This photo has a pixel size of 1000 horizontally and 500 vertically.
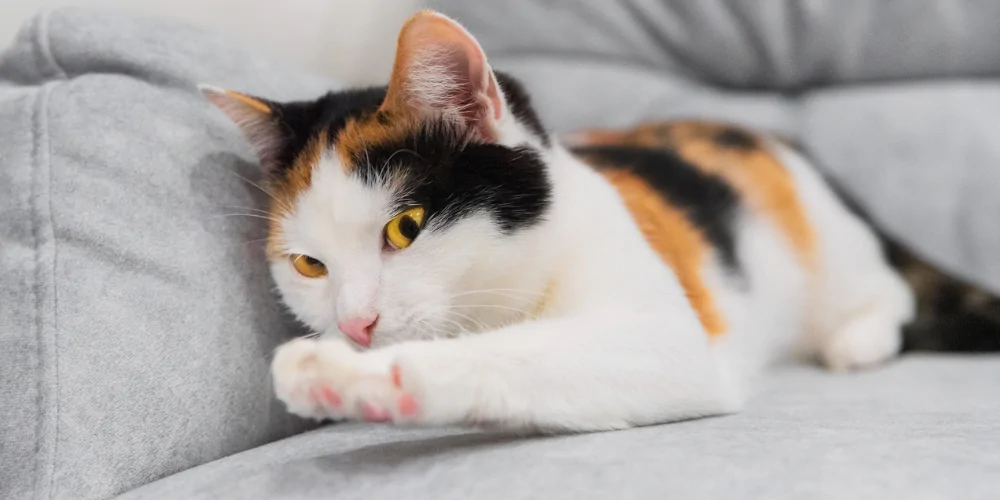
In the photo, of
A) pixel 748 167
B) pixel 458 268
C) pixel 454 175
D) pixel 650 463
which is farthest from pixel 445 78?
pixel 748 167

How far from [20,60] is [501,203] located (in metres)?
0.67

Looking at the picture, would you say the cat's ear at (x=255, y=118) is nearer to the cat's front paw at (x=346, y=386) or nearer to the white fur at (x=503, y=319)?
the white fur at (x=503, y=319)

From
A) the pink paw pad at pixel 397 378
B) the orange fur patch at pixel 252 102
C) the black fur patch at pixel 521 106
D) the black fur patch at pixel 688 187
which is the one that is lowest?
the pink paw pad at pixel 397 378

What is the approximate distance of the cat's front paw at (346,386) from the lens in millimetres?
610

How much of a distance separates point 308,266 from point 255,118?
0.20 meters

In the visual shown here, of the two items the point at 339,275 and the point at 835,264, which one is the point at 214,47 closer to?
the point at 339,275

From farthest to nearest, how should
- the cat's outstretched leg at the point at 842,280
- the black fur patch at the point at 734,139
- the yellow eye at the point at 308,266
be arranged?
the black fur patch at the point at 734,139
the cat's outstretched leg at the point at 842,280
the yellow eye at the point at 308,266

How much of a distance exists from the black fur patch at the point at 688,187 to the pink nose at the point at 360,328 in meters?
0.67

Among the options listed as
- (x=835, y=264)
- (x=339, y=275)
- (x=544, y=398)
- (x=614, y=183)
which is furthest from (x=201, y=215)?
(x=835, y=264)

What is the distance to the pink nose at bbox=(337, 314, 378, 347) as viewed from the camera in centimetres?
76

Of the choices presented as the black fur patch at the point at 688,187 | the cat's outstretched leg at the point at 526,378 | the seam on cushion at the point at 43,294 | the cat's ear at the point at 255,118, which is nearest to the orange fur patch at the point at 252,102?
the cat's ear at the point at 255,118

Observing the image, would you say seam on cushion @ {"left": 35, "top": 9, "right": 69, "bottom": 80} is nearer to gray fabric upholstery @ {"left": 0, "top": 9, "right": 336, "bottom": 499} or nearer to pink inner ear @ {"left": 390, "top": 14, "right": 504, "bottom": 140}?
gray fabric upholstery @ {"left": 0, "top": 9, "right": 336, "bottom": 499}

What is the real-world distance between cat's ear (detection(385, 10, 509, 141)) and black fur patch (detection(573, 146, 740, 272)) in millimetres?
502

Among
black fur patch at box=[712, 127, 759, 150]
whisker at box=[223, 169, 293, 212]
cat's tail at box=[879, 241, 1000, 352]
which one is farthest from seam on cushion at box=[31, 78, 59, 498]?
cat's tail at box=[879, 241, 1000, 352]
